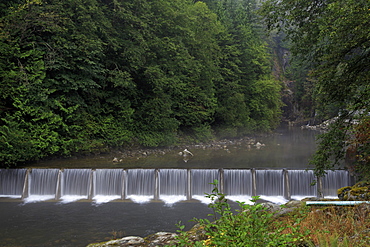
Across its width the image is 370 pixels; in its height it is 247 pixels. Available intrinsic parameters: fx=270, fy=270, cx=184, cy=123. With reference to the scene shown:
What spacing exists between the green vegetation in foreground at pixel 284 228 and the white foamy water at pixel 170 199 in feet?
29.0

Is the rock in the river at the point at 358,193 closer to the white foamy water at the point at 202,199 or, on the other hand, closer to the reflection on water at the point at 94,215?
the reflection on water at the point at 94,215

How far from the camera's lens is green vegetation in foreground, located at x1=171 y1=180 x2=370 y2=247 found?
10.3 ft

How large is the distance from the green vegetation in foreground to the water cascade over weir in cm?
959

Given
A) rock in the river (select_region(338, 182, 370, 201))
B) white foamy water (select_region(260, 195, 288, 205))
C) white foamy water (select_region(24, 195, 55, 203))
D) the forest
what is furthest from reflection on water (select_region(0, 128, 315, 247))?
rock in the river (select_region(338, 182, 370, 201))

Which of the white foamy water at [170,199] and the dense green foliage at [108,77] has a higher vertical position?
the dense green foliage at [108,77]

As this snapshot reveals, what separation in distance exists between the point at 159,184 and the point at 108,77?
32.2 ft

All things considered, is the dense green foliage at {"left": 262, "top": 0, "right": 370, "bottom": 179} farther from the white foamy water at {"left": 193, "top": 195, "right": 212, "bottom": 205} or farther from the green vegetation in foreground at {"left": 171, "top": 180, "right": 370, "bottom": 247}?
the white foamy water at {"left": 193, "top": 195, "right": 212, "bottom": 205}

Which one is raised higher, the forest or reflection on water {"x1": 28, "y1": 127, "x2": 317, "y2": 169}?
the forest

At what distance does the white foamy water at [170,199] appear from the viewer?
1377cm

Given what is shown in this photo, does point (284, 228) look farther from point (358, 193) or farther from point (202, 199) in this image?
point (202, 199)

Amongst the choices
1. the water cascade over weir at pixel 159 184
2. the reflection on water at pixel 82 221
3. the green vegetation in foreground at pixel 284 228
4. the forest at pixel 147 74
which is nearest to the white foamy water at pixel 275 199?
the water cascade over weir at pixel 159 184

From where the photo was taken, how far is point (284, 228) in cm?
326

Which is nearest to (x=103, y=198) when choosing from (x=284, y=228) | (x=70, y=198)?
(x=70, y=198)

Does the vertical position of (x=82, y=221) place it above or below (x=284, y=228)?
below
